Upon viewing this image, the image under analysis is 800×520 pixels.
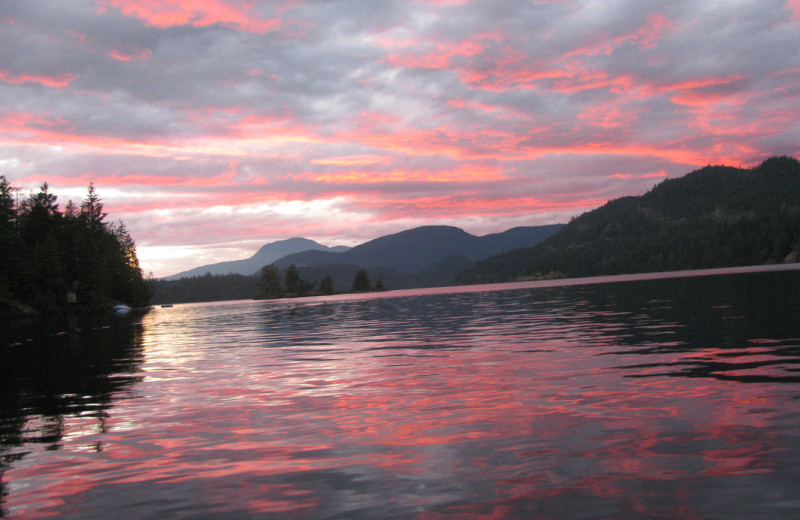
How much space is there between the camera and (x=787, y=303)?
4462 cm

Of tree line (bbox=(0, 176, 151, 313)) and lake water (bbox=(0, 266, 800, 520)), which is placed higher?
tree line (bbox=(0, 176, 151, 313))

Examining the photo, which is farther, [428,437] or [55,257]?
[55,257]

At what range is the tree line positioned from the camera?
11650 centimetres

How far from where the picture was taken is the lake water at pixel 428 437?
899 centimetres

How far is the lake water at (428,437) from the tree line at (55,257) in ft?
353

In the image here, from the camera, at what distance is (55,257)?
125062mm

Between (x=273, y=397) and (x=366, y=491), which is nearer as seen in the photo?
(x=366, y=491)

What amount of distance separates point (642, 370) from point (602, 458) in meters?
10.2

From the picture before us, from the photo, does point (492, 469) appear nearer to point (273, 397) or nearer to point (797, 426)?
point (797, 426)

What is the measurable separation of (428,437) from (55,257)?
441ft

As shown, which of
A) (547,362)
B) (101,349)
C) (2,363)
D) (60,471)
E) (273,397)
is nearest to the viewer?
(60,471)

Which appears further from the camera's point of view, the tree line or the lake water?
the tree line

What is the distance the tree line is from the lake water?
107533 mm

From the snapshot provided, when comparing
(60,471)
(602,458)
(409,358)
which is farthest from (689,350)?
(60,471)
